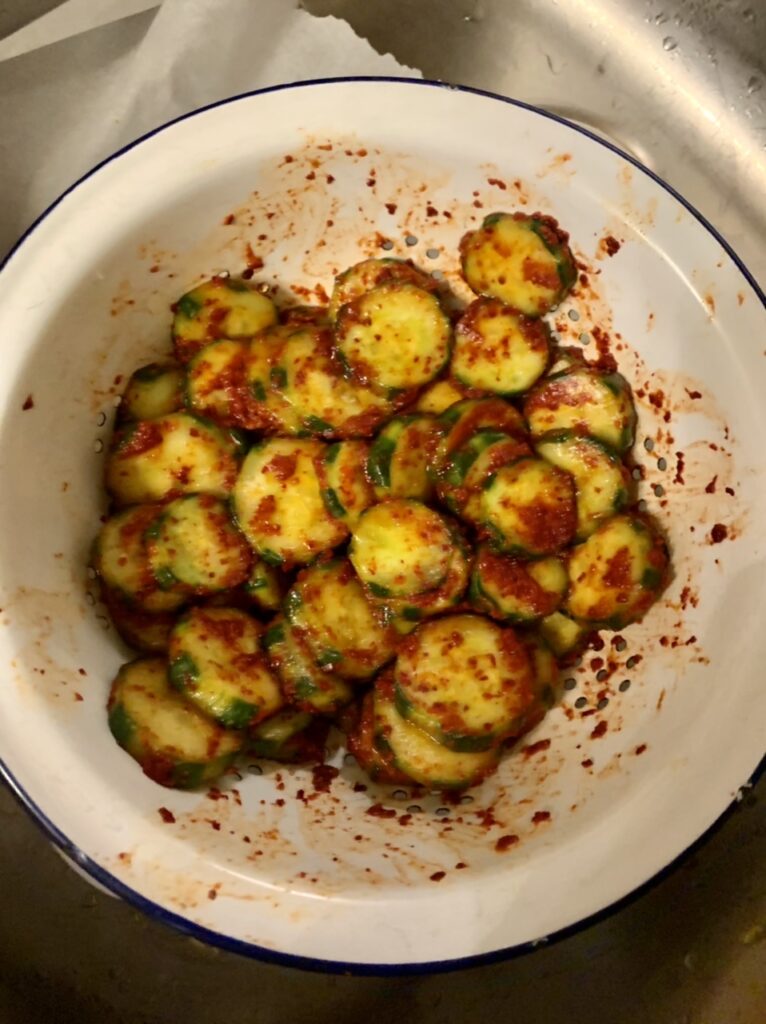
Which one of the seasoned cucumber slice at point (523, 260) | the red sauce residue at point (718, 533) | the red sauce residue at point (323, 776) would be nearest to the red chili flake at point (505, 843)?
the red sauce residue at point (323, 776)

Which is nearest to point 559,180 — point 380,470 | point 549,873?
point 380,470

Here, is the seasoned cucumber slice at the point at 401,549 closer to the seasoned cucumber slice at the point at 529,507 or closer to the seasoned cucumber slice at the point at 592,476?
the seasoned cucumber slice at the point at 529,507

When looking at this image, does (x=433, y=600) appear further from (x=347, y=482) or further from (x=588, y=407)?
(x=588, y=407)

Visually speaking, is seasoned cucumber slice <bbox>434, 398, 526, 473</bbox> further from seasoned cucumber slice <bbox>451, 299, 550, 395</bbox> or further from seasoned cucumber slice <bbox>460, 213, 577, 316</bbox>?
seasoned cucumber slice <bbox>460, 213, 577, 316</bbox>

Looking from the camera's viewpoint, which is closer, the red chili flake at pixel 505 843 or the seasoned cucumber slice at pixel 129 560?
the red chili flake at pixel 505 843

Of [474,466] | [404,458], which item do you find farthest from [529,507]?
[404,458]

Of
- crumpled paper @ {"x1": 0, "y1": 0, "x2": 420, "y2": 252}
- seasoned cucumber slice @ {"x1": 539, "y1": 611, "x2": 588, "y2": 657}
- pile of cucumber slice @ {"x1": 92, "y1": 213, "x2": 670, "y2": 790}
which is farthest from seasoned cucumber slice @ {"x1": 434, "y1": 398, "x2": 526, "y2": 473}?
crumpled paper @ {"x1": 0, "y1": 0, "x2": 420, "y2": 252}
